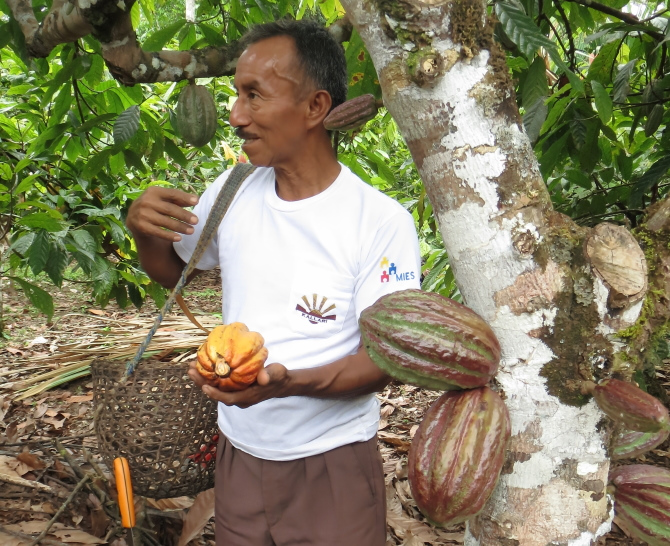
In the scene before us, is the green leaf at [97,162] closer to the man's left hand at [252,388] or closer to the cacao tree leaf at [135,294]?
the cacao tree leaf at [135,294]

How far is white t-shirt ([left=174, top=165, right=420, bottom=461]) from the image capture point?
128 cm

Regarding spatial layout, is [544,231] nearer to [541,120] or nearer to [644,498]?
[644,498]

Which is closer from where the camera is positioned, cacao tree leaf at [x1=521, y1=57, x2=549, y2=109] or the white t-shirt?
the white t-shirt

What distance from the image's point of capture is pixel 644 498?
684mm

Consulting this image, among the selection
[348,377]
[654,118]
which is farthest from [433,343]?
[654,118]

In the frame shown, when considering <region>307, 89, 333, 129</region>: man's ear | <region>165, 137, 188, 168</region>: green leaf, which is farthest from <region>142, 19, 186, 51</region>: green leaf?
<region>307, 89, 333, 129</region>: man's ear

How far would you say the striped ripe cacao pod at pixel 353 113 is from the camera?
973 millimetres

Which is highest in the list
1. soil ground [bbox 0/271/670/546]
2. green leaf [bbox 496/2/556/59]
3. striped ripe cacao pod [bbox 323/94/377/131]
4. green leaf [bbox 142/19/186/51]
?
green leaf [bbox 142/19/186/51]

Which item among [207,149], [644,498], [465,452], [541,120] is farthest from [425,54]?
[207,149]

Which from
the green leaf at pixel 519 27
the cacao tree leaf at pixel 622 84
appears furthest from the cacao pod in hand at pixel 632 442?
the cacao tree leaf at pixel 622 84

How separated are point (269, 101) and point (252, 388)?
61 cm

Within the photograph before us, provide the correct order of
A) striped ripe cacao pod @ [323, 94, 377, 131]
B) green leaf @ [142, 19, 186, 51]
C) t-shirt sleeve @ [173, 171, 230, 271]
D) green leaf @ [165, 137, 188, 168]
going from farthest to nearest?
green leaf @ [165, 137, 188, 168] < green leaf @ [142, 19, 186, 51] < t-shirt sleeve @ [173, 171, 230, 271] < striped ripe cacao pod @ [323, 94, 377, 131]

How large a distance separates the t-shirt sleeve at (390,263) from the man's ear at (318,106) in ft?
0.92

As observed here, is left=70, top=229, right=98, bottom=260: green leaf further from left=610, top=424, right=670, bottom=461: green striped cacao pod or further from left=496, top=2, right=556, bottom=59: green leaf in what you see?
left=610, top=424, right=670, bottom=461: green striped cacao pod
